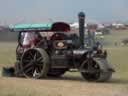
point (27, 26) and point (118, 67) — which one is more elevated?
point (27, 26)

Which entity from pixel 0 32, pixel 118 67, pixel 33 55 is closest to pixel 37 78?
pixel 33 55

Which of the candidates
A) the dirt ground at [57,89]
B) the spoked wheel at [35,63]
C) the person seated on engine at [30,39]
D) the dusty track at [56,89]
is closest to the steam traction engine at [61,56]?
the spoked wheel at [35,63]

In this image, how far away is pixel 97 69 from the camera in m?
17.0

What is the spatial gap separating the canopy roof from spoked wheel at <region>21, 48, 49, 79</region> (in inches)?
29.0

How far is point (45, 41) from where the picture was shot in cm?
1828

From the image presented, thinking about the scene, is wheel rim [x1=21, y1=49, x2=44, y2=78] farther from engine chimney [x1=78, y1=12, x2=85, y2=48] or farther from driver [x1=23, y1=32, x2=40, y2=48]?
engine chimney [x1=78, y1=12, x2=85, y2=48]

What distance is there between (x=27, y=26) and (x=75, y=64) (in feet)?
7.78

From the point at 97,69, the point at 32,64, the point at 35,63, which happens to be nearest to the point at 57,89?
the point at 97,69

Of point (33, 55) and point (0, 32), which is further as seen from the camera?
point (0, 32)

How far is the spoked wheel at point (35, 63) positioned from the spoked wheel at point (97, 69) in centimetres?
134

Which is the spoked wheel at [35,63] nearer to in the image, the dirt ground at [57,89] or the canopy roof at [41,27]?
the canopy roof at [41,27]

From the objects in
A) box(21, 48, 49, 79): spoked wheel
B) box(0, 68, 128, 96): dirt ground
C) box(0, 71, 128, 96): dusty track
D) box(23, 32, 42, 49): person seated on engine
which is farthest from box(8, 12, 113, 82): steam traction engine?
box(0, 71, 128, 96): dusty track

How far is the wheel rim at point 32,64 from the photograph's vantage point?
18062 mm

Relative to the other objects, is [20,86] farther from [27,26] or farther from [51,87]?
[27,26]
